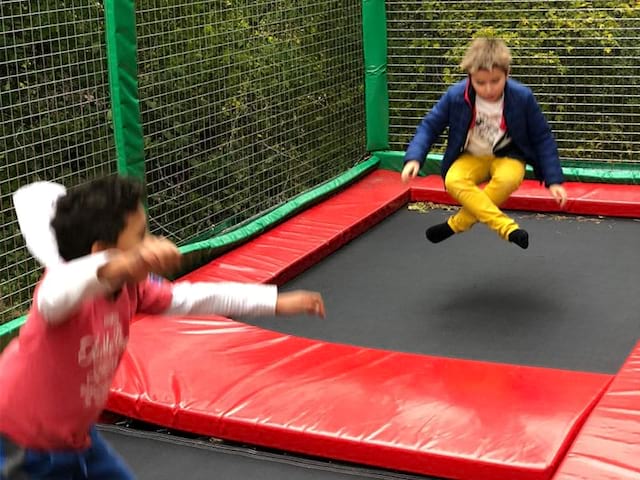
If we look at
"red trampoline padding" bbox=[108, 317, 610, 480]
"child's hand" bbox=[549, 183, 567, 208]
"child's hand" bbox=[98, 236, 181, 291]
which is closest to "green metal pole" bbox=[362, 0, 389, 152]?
"child's hand" bbox=[549, 183, 567, 208]

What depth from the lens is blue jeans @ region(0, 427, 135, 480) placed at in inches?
65.0

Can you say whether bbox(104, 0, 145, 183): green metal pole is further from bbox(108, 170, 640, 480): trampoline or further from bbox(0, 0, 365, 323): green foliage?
bbox(108, 170, 640, 480): trampoline

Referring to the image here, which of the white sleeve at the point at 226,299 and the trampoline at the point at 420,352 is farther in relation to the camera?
the trampoline at the point at 420,352

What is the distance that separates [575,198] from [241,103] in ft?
6.20

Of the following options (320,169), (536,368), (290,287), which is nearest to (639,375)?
(536,368)

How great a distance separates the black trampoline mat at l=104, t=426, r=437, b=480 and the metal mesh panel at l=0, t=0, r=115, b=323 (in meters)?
0.99

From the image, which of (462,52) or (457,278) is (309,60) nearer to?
(462,52)

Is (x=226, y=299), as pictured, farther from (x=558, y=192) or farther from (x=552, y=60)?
(x=552, y=60)

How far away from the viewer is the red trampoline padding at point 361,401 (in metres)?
2.40

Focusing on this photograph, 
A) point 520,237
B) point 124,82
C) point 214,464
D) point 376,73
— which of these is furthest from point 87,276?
point 376,73

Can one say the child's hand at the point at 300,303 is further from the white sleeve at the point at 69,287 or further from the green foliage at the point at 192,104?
the green foliage at the point at 192,104

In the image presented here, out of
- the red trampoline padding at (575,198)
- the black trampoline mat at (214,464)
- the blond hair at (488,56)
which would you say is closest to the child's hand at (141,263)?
the black trampoline mat at (214,464)

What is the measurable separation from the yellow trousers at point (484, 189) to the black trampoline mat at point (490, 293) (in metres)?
0.30

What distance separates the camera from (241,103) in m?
4.62
